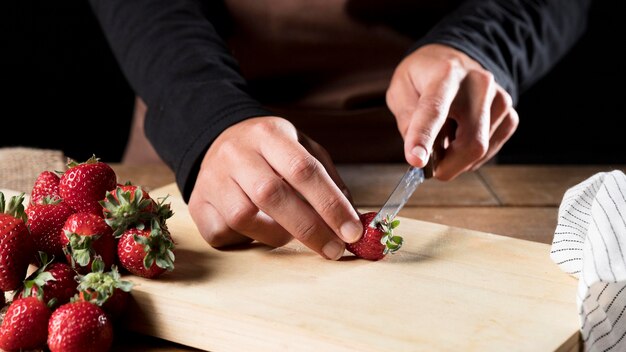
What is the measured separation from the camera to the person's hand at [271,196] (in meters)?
0.91

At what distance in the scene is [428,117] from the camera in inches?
42.3

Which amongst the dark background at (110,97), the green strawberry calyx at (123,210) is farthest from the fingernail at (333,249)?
the dark background at (110,97)

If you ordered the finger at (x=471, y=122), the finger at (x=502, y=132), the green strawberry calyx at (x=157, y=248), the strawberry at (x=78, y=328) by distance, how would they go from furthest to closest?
the finger at (x=502, y=132) → the finger at (x=471, y=122) → the green strawberry calyx at (x=157, y=248) → the strawberry at (x=78, y=328)

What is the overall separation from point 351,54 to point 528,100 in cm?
101

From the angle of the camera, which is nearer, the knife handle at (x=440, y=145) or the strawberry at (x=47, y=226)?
the strawberry at (x=47, y=226)

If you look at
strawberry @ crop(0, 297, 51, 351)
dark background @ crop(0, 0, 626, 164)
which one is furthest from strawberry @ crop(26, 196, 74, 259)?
dark background @ crop(0, 0, 626, 164)

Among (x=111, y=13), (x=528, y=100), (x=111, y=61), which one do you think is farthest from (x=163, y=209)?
(x=528, y=100)

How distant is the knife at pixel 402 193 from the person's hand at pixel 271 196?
5cm

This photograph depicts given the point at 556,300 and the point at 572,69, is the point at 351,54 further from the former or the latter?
the point at 572,69

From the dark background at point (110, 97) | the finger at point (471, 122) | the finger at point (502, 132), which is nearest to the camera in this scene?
the finger at point (471, 122)

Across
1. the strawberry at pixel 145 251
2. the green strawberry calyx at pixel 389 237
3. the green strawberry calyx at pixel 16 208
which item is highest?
the green strawberry calyx at pixel 16 208

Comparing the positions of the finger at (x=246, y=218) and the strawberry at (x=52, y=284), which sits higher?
the strawberry at (x=52, y=284)

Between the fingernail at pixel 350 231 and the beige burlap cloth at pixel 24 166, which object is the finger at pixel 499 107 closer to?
the fingernail at pixel 350 231

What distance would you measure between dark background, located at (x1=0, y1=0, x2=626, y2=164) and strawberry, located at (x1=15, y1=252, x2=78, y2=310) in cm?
165
